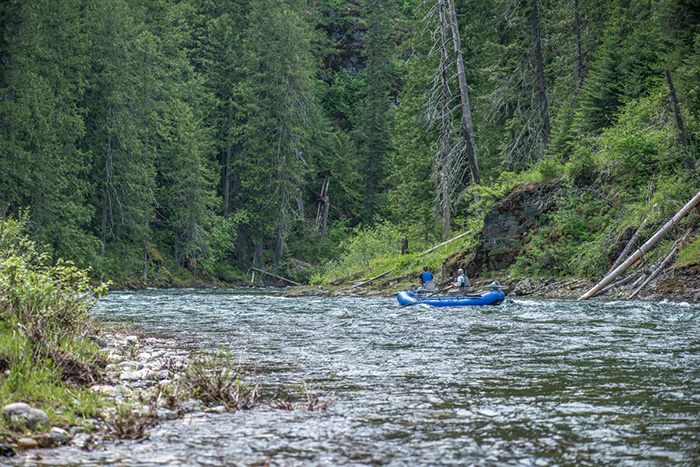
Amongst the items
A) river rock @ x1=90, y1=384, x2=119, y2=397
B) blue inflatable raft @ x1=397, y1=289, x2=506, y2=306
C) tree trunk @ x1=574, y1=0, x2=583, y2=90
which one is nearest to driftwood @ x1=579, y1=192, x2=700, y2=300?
blue inflatable raft @ x1=397, y1=289, x2=506, y2=306

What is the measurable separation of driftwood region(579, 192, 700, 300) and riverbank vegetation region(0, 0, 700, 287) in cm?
58

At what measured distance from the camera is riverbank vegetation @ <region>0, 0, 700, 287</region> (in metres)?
18.5

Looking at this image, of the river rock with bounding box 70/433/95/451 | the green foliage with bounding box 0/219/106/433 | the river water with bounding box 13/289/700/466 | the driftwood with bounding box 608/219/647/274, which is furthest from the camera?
the driftwood with bounding box 608/219/647/274

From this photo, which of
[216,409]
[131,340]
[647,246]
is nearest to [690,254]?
[647,246]

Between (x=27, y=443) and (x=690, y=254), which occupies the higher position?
(x=690, y=254)

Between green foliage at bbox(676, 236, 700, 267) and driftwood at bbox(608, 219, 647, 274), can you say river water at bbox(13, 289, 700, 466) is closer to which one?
green foliage at bbox(676, 236, 700, 267)

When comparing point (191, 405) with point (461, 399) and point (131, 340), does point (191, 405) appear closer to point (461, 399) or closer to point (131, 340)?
point (461, 399)

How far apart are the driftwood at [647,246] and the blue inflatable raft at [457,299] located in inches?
89.4

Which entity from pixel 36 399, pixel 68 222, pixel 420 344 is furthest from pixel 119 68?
pixel 36 399

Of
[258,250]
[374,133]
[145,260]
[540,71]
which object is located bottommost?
[145,260]

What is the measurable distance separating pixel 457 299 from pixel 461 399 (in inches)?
421

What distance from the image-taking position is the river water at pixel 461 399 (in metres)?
4.01

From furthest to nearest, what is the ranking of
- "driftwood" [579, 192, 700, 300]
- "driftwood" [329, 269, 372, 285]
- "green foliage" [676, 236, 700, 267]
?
"driftwood" [329, 269, 372, 285]
"driftwood" [579, 192, 700, 300]
"green foliage" [676, 236, 700, 267]

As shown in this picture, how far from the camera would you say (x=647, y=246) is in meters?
14.8
